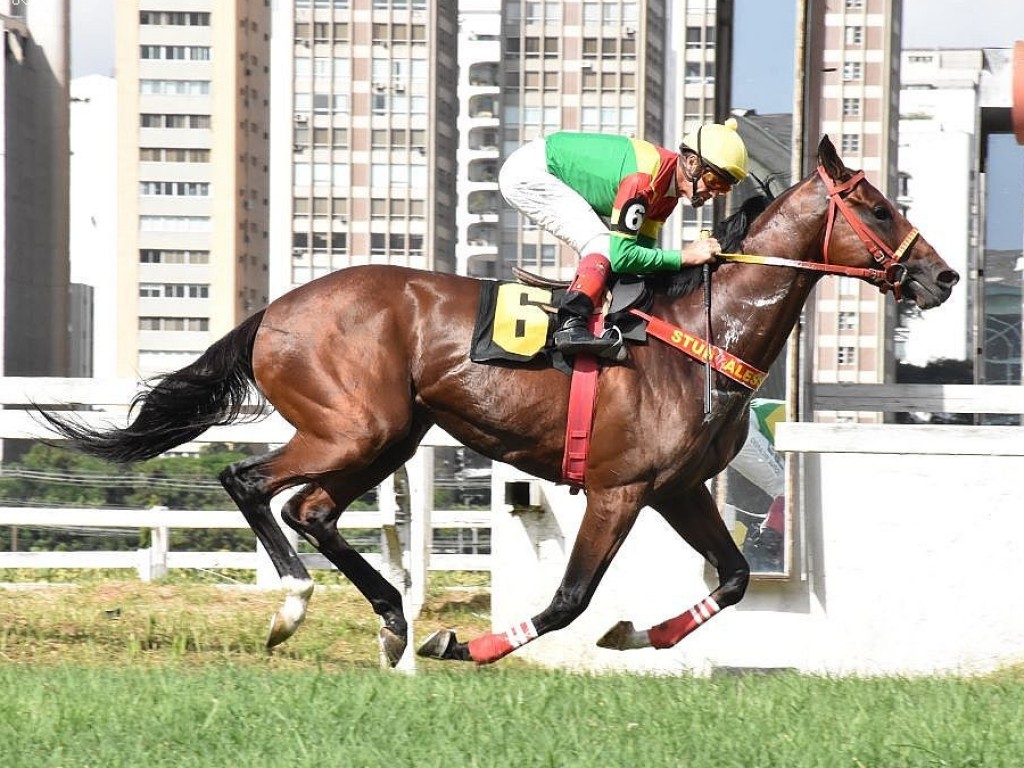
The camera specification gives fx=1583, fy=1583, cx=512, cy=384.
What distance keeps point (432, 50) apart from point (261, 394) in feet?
356

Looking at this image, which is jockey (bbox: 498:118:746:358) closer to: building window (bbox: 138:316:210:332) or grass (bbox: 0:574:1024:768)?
grass (bbox: 0:574:1024:768)

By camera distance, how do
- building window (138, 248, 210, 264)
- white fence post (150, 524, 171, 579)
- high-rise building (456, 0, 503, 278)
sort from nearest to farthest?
white fence post (150, 524, 171, 579)
high-rise building (456, 0, 503, 278)
building window (138, 248, 210, 264)

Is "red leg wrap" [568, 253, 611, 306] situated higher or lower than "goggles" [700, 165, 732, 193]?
lower

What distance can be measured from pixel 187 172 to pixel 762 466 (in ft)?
372

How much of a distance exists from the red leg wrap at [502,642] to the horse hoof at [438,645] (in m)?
0.09

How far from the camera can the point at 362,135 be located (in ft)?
381

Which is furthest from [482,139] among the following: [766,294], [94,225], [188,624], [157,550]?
[766,294]

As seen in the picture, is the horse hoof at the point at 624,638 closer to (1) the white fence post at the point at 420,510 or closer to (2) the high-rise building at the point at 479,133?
(1) the white fence post at the point at 420,510

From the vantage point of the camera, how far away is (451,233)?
372ft

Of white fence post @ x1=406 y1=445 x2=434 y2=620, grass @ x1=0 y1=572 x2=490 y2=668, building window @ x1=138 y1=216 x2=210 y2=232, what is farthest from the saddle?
building window @ x1=138 y1=216 x2=210 y2=232

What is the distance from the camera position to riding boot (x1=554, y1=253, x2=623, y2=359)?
17.8 ft

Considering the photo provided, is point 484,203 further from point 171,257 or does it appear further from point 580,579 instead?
point 580,579

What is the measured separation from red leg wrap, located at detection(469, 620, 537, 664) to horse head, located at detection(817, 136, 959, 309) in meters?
1.71

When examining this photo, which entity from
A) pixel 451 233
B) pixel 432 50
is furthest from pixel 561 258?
pixel 432 50
